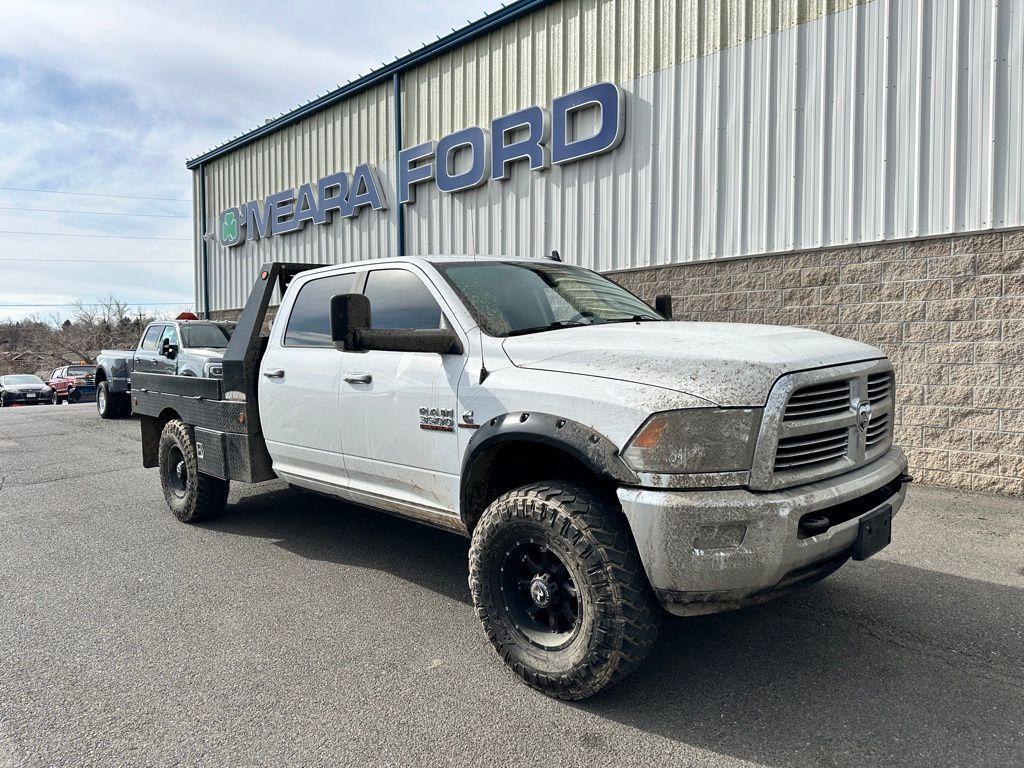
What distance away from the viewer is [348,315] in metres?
3.59

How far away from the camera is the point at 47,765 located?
2.51 m

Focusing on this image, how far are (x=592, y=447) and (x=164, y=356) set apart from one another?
35.8 feet

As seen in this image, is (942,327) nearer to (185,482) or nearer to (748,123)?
(748,123)

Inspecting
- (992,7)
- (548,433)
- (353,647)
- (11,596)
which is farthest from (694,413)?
(992,7)

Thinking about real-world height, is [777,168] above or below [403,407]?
above

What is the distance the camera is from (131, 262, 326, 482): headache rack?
5070mm

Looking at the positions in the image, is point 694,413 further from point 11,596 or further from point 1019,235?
point 1019,235

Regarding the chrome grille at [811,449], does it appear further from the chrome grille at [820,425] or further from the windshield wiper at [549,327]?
the windshield wiper at [549,327]

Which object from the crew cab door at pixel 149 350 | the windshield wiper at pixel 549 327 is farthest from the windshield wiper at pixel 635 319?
the crew cab door at pixel 149 350

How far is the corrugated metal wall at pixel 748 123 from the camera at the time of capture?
6434 millimetres

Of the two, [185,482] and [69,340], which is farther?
[69,340]

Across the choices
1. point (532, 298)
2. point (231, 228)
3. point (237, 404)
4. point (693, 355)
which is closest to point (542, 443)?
point (693, 355)

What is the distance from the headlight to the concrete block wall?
16.4 feet

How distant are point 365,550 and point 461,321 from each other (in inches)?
84.8
